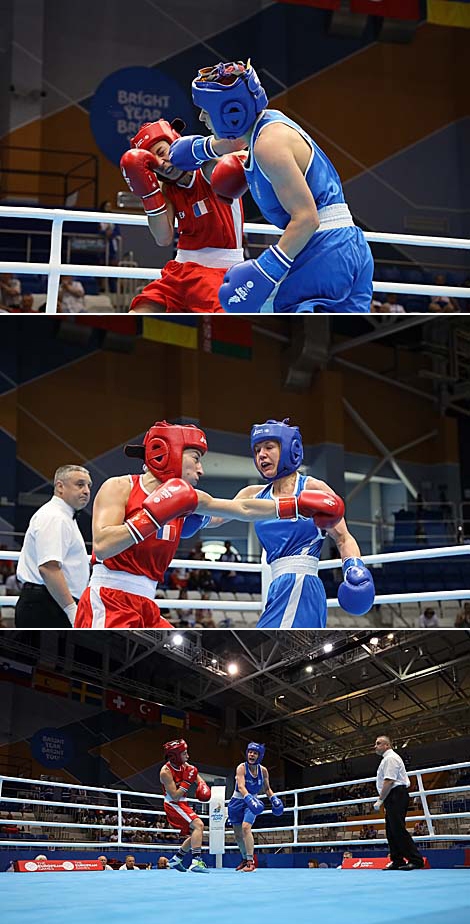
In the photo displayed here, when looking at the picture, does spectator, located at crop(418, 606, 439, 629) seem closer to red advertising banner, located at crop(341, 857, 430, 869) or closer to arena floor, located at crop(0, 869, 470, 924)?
red advertising banner, located at crop(341, 857, 430, 869)

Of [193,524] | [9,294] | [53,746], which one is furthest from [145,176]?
[9,294]

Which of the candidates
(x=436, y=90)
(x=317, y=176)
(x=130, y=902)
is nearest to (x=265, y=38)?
(x=436, y=90)

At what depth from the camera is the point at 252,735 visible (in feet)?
7.91

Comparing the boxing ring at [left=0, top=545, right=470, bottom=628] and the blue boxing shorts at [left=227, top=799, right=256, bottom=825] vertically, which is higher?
the boxing ring at [left=0, top=545, right=470, bottom=628]

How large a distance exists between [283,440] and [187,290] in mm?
762

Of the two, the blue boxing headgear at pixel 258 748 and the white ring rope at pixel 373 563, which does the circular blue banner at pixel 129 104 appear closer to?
the white ring rope at pixel 373 563

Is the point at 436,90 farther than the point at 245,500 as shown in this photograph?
Yes

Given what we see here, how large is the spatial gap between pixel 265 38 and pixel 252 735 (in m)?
9.58

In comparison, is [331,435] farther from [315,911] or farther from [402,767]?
[315,911]

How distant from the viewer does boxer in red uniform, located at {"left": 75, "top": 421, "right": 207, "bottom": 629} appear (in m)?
2.44

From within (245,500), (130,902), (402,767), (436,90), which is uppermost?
(436,90)

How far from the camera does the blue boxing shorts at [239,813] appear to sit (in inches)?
92.6

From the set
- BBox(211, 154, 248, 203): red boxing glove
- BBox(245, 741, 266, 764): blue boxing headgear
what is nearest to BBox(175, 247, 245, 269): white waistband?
BBox(211, 154, 248, 203): red boxing glove

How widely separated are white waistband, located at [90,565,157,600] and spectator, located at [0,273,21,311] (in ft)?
18.0
